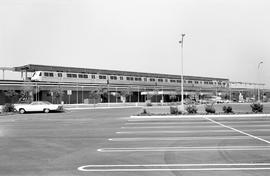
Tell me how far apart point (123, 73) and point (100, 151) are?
279 feet

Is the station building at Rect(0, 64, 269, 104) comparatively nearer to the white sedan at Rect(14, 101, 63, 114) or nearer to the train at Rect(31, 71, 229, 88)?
the train at Rect(31, 71, 229, 88)

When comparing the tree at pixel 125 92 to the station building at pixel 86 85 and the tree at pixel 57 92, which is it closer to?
the station building at pixel 86 85

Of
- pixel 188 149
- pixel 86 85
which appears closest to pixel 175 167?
pixel 188 149

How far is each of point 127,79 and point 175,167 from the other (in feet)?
279

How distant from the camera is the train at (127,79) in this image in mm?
72975

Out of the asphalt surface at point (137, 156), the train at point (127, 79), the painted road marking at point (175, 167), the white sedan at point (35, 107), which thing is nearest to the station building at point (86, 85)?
the train at point (127, 79)

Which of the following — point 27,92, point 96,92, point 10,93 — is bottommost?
point 10,93

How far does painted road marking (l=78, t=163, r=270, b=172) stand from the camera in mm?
8047

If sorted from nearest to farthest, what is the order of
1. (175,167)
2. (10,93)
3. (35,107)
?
(175,167), (35,107), (10,93)

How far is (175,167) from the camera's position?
27.1ft

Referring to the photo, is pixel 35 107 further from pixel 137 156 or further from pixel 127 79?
pixel 127 79

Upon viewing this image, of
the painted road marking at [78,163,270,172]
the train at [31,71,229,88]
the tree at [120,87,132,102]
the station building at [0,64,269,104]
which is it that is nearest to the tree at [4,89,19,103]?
the station building at [0,64,269,104]

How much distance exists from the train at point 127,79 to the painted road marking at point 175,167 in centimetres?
6529

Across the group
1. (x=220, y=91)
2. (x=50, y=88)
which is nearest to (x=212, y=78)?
(x=220, y=91)
